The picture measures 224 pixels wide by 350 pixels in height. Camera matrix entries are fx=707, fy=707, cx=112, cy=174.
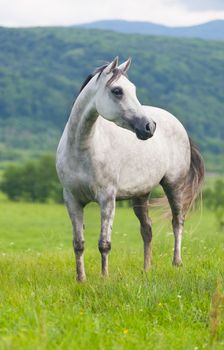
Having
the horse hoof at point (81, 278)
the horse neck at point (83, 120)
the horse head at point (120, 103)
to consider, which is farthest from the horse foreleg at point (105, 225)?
the horse head at point (120, 103)

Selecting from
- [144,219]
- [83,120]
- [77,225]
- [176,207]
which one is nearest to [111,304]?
[77,225]

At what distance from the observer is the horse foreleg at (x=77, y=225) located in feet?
31.8

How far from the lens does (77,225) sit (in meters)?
9.80

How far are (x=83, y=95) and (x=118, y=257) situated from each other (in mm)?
3391

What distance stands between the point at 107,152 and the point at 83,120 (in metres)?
0.58

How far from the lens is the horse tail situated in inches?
474

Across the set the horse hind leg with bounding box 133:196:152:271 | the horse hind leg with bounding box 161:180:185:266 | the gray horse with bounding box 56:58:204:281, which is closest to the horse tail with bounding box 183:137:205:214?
the horse hind leg with bounding box 161:180:185:266

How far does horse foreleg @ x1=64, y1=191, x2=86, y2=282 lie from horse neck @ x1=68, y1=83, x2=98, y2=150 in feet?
2.50

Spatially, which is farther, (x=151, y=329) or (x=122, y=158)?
(x=122, y=158)

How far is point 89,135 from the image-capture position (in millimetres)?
9352

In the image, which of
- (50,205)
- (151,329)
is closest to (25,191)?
(50,205)

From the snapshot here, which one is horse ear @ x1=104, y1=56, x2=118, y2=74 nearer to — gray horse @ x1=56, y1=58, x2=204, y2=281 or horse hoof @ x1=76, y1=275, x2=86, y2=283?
gray horse @ x1=56, y1=58, x2=204, y2=281

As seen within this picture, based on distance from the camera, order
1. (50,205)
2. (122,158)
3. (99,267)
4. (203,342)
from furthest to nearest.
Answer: (50,205)
(99,267)
(122,158)
(203,342)

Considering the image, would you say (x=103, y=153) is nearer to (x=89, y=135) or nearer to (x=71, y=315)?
(x=89, y=135)
